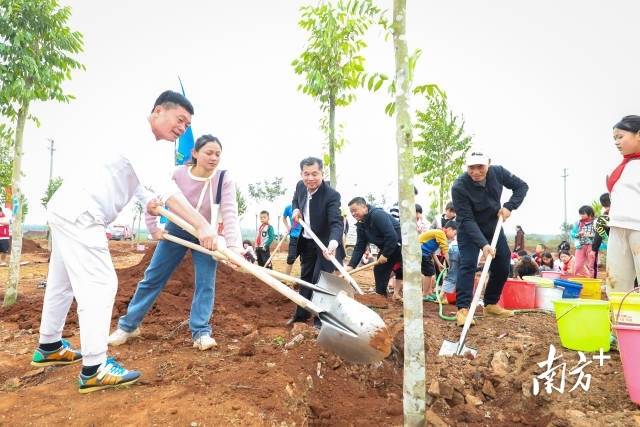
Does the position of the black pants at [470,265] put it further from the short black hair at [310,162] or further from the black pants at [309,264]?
the short black hair at [310,162]

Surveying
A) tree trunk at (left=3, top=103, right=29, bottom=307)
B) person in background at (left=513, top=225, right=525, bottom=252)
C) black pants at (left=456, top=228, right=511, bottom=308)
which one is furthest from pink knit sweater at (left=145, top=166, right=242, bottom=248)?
person in background at (left=513, top=225, right=525, bottom=252)

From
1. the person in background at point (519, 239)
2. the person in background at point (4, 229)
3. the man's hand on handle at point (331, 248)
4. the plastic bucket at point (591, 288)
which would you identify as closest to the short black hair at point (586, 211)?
the plastic bucket at point (591, 288)

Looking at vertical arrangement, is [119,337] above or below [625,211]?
below

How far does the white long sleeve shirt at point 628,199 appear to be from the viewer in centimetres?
309

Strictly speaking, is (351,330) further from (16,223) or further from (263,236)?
(263,236)

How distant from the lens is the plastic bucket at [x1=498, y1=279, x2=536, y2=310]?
496 cm

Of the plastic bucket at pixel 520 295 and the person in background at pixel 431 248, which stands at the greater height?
the person in background at pixel 431 248

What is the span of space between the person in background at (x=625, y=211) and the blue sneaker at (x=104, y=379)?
11.5 ft

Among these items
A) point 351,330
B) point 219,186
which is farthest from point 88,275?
point 351,330

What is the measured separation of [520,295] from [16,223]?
6.20 metres

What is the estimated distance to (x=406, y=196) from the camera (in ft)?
7.13

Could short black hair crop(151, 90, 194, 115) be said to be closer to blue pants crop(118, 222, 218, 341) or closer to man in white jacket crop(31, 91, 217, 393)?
man in white jacket crop(31, 91, 217, 393)

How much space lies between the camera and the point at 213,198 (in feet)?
10.9

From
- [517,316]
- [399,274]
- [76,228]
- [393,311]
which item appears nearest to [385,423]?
[76,228]
